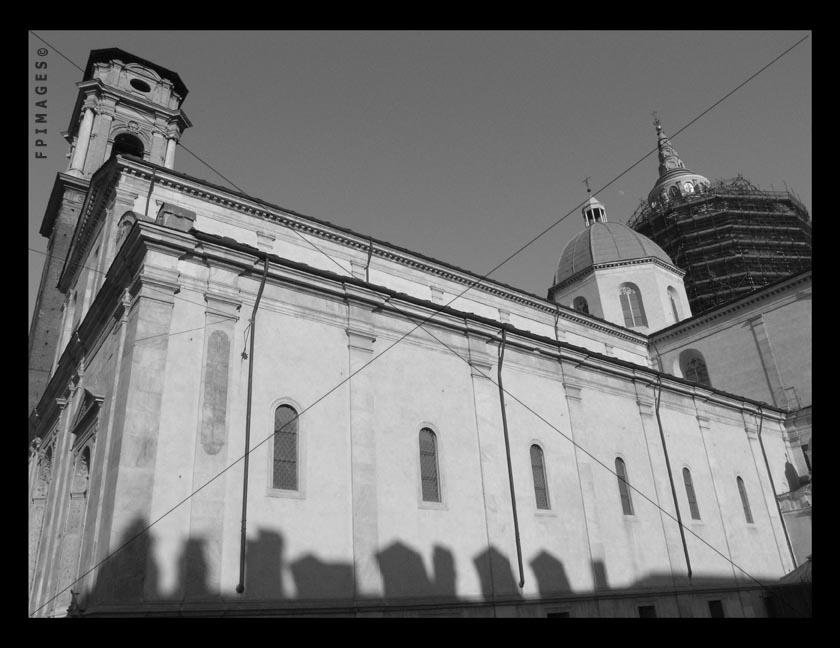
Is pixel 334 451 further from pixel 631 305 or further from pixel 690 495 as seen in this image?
pixel 631 305

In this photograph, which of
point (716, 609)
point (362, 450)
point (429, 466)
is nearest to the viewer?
point (362, 450)

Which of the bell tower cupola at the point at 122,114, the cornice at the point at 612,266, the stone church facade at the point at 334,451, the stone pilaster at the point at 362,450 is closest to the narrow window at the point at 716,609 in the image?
the stone church facade at the point at 334,451

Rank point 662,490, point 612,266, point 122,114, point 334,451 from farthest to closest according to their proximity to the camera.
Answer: point 612,266, point 122,114, point 662,490, point 334,451

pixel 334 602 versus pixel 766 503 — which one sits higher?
pixel 766 503

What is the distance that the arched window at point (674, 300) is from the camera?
35938 mm

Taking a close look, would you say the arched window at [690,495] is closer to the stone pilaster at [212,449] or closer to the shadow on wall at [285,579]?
the shadow on wall at [285,579]

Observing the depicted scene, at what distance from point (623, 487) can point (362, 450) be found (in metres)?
9.08

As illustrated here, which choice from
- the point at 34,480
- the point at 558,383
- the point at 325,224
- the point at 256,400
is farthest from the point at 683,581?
the point at 34,480

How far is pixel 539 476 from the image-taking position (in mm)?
16891

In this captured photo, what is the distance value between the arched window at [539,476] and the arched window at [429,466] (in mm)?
3166

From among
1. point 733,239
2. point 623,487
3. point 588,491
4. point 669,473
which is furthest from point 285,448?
point 733,239
